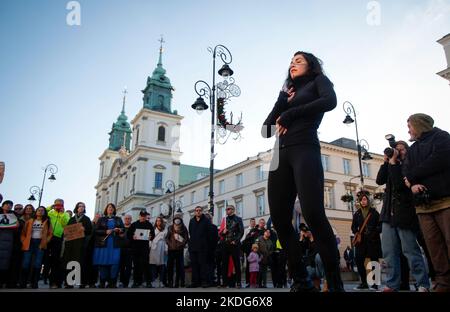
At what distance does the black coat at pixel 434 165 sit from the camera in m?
3.71

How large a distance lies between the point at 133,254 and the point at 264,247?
148 inches

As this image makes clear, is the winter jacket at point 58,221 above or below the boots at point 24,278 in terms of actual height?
above

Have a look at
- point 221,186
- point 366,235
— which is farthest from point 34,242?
point 221,186

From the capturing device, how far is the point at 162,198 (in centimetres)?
6097

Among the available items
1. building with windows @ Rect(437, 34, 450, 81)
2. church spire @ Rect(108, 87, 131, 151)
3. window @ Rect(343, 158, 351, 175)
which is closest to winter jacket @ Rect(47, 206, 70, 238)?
Result: building with windows @ Rect(437, 34, 450, 81)

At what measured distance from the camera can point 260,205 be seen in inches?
1759

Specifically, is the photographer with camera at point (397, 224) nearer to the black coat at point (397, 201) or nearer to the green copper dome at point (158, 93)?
the black coat at point (397, 201)

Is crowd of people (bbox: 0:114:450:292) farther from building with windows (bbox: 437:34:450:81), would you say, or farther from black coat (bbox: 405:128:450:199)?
building with windows (bbox: 437:34:450:81)

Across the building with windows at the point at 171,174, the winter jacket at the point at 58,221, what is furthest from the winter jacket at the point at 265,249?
the building with windows at the point at 171,174

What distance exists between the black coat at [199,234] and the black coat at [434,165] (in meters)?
5.81

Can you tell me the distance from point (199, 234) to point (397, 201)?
201 inches

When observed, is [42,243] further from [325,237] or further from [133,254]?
[325,237]

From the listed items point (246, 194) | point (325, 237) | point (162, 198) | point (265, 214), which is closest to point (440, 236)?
point (325, 237)

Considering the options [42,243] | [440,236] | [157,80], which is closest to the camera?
[440,236]
